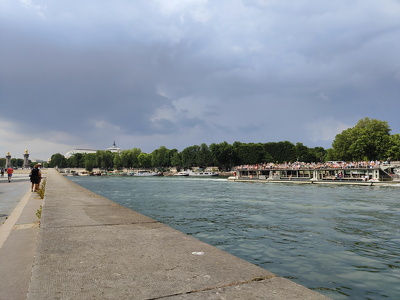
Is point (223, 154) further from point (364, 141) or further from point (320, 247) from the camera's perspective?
point (320, 247)

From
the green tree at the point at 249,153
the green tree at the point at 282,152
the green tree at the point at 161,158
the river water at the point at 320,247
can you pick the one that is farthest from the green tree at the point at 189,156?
the river water at the point at 320,247

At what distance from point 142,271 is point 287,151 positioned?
5420 inches

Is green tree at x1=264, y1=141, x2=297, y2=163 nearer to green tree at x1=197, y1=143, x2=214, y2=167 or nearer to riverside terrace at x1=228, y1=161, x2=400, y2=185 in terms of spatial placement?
riverside terrace at x1=228, y1=161, x2=400, y2=185

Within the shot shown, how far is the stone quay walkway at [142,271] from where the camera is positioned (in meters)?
3.29

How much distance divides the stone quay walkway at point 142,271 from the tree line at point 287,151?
107 meters

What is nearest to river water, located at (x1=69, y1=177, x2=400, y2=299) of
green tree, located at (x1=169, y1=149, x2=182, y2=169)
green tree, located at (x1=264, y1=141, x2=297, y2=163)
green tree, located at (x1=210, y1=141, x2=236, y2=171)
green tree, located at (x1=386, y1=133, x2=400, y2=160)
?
green tree, located at (x1=386, y1=133, x2=400, y2=160)

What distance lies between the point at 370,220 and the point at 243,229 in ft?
30.5

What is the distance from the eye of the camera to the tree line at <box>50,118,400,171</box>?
98438 mm

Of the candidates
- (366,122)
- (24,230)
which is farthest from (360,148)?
(24,230)

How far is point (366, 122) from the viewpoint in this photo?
358 ft

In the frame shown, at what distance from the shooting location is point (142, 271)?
400cm

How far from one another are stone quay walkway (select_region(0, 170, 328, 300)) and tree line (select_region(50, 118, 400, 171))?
107 m

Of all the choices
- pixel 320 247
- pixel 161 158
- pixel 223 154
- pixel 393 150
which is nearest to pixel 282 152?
pixel 223 154

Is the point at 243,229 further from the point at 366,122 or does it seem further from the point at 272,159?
the point at 272,159
